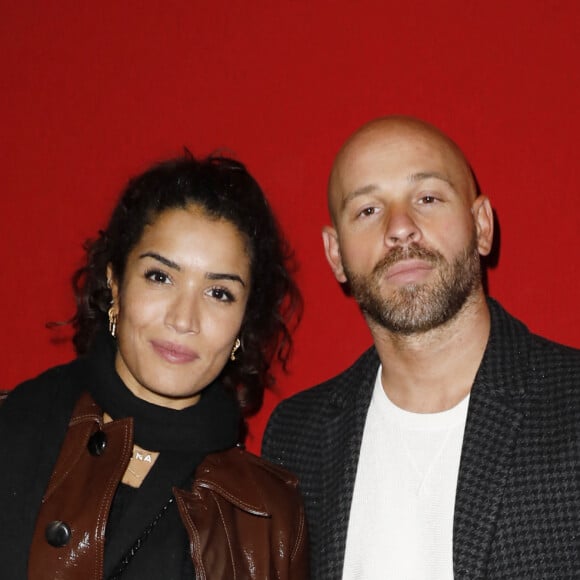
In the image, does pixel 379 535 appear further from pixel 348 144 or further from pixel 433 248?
pixel 348 144

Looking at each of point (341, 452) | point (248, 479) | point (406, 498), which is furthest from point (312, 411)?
point (406, 498)

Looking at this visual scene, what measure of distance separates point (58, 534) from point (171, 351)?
0.53 m

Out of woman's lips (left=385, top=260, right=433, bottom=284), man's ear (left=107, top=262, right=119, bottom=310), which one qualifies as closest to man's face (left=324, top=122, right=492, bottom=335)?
woman's lips (left=385, top=260, right=433, bottom=284)

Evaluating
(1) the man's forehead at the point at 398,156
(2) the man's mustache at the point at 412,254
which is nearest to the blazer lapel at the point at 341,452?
(2) the man's mustache at the point at 412,254

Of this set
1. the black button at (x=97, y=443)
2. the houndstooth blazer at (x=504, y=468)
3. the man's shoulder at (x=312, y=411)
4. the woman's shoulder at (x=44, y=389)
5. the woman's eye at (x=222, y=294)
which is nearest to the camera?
the houndstooth blazer at (x=504, y=468)

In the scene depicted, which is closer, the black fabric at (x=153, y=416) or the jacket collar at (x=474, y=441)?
the jacket collar at (x=474, y=441)

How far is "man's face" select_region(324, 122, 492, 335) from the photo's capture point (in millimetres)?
2117

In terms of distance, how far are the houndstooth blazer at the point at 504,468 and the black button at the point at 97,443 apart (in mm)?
604

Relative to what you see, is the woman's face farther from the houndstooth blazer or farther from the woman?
the houndstooth blazer

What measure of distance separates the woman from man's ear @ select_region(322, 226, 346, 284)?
6.0 inches

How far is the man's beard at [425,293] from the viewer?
2.11 m

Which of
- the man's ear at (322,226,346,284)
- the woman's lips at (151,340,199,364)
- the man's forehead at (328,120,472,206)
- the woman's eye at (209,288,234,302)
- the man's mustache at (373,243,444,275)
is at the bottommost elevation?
the woman's lips at (151,340,199,364)

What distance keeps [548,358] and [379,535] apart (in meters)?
0.62

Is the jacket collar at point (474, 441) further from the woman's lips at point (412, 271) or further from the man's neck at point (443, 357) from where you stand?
the woman's lips at point (412, 271)
